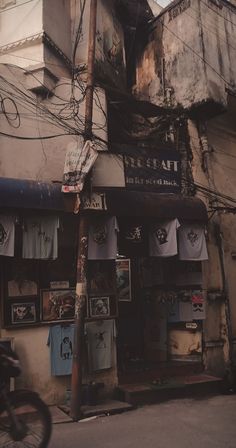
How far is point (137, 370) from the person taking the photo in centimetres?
1115

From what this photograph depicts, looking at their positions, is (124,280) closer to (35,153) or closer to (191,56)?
(35,153)

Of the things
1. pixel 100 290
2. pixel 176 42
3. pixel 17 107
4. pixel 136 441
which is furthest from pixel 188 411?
pixel 176 42

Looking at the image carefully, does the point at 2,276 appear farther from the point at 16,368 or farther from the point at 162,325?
the point at 162,325

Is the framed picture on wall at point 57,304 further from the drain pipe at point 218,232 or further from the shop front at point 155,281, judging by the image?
the drain pipe at point 218,232

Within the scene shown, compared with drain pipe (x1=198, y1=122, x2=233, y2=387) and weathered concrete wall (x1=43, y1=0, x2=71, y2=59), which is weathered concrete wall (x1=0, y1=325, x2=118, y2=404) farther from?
weathered concrete wall (x1=43, y1=0, x2=71, y2=59)

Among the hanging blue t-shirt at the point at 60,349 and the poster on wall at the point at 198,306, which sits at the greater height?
the poster on wall at the point at 198,306

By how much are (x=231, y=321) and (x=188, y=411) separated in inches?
159

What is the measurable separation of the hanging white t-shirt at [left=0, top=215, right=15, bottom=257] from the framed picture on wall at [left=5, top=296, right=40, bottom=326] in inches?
40.4

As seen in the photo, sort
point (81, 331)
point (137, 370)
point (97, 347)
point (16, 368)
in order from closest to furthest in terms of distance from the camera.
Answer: point (16, 368) < point (81, 331) < point (97, 347) < point (137, 370)

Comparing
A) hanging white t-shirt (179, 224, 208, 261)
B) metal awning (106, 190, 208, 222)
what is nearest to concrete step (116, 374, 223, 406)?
hanging white t-shirt (179, 224, 208, 261)

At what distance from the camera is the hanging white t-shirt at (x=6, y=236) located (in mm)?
8352

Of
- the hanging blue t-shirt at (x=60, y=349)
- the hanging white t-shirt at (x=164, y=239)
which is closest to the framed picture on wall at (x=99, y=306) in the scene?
the hanging blue t-shirt at (x=60, y=349)

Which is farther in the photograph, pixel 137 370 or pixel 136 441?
pixel 137 370

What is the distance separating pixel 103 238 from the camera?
9406 millimetres
